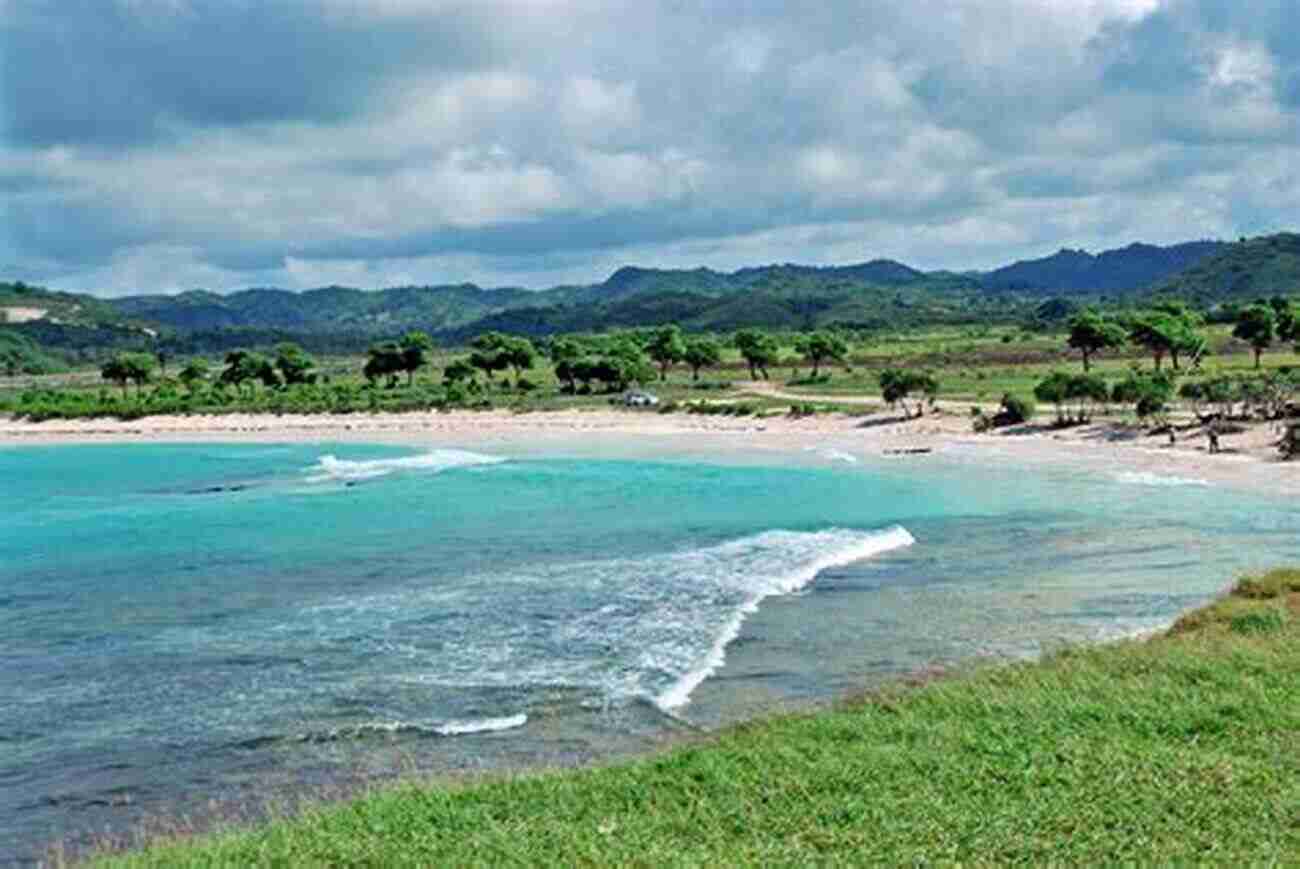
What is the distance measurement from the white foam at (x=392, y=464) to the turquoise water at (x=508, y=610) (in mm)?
15296

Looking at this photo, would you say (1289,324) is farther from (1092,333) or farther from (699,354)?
(699,354)

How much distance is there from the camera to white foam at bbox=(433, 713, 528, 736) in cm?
2667

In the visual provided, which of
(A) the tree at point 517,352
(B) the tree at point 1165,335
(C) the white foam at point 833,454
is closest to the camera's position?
(C) the white foam at point 833,454

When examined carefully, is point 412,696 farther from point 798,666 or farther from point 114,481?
point 114,481

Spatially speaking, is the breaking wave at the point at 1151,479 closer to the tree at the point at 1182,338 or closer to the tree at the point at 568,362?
the tree at the point at 1182,338

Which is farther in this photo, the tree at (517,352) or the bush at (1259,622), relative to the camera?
the tree at (517,352)

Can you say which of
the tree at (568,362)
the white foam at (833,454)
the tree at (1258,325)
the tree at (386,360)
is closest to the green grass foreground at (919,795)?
the white foam at (833,454)

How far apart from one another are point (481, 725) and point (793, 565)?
65.7 feet

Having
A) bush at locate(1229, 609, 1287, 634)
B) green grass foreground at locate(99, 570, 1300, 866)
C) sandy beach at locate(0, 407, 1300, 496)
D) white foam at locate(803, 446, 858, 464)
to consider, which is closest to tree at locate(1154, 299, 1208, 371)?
sandy beach at locate(0, 407, 1300, 496)

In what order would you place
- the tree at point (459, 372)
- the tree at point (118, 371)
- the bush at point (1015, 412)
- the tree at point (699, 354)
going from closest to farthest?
the bush at point (1015, 412)
the tree at point (699, 354)
the tree at point (459, 372)
the tree at point (118, 371)

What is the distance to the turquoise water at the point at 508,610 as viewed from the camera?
26.1 metres

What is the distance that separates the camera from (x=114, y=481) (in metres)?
95.3

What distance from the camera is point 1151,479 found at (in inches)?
2618

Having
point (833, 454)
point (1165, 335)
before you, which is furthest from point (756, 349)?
point (833, 454)
